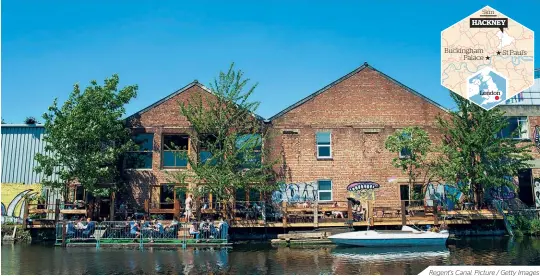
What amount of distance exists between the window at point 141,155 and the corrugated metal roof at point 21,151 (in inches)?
230

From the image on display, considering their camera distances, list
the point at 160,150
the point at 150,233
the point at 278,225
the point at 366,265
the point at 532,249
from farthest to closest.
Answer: the point at 160,150 < the point at 278,225 < the point at 150,233 < the point at 532,249 < the point at 366,265

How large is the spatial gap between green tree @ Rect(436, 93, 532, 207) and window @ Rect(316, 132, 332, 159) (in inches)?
266

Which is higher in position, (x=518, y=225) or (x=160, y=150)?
(x=160, y=150)

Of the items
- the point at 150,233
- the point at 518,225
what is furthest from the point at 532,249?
the point at 150,233

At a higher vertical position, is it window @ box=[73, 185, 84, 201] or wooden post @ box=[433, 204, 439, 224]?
window @ box=[73, 185, 84, 201]

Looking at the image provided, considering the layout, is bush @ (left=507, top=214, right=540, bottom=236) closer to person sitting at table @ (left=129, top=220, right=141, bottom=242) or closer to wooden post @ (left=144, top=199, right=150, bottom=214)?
person sitting at table @ (left=129, top=220, right=141, bottom=242)

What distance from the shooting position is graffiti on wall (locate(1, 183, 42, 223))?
3065 centimetres

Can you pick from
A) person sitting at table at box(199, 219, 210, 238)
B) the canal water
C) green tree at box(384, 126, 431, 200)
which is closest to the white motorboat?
the canal water

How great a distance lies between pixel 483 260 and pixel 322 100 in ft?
50.3

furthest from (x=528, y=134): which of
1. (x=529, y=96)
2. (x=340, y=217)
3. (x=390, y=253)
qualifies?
(x=390, y=253)

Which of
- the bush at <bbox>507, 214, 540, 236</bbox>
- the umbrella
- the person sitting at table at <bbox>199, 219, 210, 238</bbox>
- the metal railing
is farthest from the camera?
the umbrella

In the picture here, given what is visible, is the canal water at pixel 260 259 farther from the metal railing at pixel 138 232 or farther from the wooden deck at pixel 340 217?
the wooden deck at pixel 340 217

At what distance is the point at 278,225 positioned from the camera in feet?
96.0

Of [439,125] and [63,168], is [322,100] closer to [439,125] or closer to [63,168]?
[439,125]
